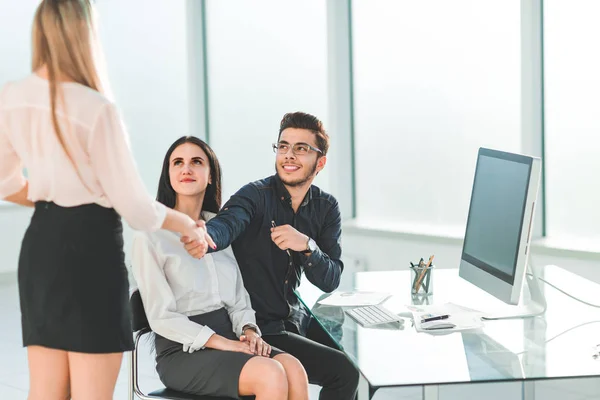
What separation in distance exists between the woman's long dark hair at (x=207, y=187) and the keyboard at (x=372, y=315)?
61 cm

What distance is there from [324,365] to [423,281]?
47cm

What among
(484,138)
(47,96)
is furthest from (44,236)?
(484,138)

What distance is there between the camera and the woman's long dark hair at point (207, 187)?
292 centimetres

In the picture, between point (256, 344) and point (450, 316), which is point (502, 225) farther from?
point (256, 344)

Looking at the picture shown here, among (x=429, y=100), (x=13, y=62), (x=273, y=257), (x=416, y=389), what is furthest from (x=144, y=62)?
(x=273, y=257)

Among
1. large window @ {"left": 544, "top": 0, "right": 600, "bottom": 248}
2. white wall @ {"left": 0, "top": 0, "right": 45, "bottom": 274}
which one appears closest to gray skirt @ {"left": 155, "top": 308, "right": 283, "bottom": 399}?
large window @ {"left": 544, "top": 0, "right": 600, "bottom": 248}

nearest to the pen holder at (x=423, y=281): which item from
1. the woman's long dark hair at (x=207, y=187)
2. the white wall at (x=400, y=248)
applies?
the woman's long dark hair at (x=207, y=187)

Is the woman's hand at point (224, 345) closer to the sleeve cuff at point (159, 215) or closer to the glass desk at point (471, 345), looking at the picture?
the glass desk at point (471, 345)

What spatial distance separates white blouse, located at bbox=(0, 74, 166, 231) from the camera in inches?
78.9

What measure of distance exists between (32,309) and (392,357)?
34.5 inches

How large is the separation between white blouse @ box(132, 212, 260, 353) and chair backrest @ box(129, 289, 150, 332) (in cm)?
6

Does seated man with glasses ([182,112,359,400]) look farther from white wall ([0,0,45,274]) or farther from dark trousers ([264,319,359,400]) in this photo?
white wall ([0,0,45,274])

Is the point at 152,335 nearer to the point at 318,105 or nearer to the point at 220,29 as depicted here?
the point at 318,105

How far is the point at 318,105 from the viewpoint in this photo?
6305 millimetres
